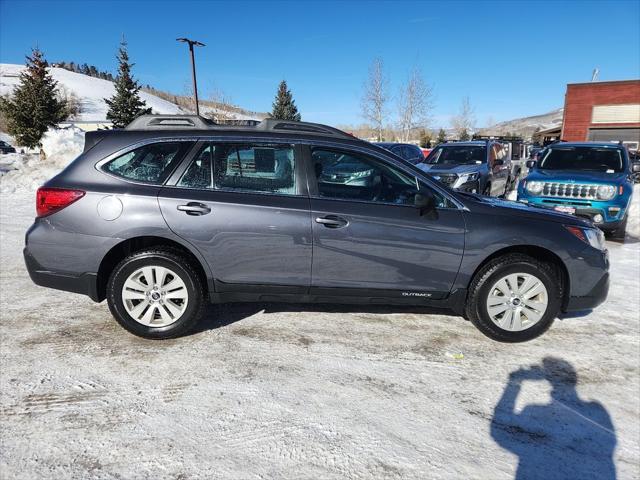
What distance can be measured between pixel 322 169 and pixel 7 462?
2761 millimetres

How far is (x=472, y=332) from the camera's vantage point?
3.85 metres

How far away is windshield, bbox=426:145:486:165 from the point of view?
10242mm

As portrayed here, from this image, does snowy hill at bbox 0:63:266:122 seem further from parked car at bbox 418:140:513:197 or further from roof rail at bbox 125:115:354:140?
roof rail at bbox 125:115:354:140

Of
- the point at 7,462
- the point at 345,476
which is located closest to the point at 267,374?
the point at 345,476

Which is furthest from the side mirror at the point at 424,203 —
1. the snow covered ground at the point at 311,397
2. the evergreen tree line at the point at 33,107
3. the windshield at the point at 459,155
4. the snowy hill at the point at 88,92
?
the snowy hill at the point at 88,92

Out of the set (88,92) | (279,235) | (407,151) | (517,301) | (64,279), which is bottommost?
(517,301)

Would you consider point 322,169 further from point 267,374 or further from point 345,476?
point 345,476

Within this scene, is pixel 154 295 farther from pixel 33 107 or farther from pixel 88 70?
pixel 88 70

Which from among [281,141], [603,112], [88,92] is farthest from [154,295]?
[88,92]

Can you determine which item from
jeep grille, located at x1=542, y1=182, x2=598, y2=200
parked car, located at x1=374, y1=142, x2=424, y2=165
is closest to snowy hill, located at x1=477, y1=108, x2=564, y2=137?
parked car, located at x1=374, y1=142, x2=424, y2=165

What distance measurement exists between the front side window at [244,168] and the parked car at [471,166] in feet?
21.0

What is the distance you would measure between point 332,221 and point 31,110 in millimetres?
27995

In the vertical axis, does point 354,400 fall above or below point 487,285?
below

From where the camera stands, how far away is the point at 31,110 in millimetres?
24203
